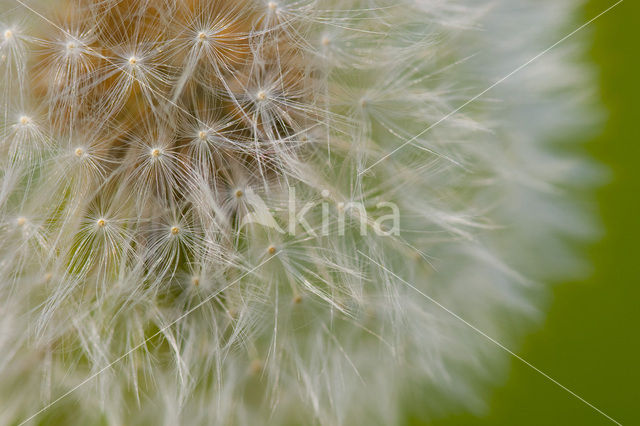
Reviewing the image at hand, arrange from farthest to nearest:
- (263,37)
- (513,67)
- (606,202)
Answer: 1. (606,202)
2. (513,67)
3. (263,37)

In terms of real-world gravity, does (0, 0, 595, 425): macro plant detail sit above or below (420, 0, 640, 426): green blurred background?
above

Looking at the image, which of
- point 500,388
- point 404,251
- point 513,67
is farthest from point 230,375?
point 513,67

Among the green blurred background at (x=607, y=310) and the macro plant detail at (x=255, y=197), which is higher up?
the macro plant detail at (x=255, y=197)

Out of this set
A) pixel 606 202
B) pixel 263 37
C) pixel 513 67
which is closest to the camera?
pixel 263 37

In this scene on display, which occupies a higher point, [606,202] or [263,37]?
[263,37]

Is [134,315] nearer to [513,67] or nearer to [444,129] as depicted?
[444,129]
